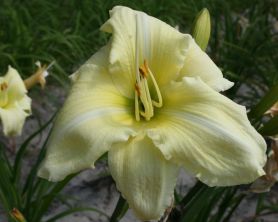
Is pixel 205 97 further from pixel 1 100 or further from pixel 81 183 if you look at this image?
pixel 81 183

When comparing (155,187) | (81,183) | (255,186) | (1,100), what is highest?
(155,187)

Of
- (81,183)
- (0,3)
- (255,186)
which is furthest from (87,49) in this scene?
(255,186)

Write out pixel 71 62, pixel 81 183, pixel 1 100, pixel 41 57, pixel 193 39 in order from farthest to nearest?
pixel 71 62, pixel 41 57, pixel 81 183, pixel 1 100, pixel 193 39

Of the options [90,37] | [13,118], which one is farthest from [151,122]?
[90,37]

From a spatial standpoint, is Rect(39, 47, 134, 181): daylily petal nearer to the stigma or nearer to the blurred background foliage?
the stigma

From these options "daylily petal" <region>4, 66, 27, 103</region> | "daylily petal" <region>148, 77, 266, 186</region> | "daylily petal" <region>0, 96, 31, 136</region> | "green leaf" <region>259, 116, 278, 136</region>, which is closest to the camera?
"daylily petal" <region>148, 77, 266, 186</region>

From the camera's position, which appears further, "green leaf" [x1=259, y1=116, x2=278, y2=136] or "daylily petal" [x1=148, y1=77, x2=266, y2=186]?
"green leaf" [x1=259, y1=116, x2=278, y2=136]

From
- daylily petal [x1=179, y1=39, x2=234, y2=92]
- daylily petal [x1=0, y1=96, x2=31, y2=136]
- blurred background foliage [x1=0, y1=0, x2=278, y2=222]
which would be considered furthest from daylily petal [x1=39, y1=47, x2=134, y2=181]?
blurred background foliage [x1=0, y1=0, x2=278, y2=222]

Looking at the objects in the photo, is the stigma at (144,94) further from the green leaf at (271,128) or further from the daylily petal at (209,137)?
the green leaf at (271,128)
